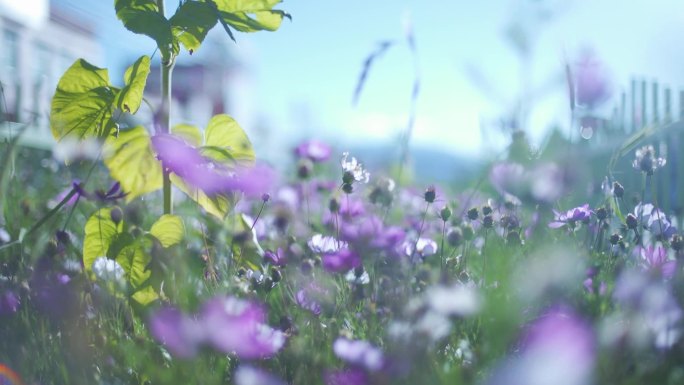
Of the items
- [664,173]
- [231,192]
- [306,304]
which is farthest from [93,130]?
[664,173]

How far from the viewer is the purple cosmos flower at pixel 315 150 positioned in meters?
1.98

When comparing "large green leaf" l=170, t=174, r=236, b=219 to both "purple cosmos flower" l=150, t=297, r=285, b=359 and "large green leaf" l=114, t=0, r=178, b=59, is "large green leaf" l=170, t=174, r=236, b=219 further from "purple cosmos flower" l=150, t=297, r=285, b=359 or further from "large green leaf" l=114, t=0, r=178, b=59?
"purple cosmos flower" l=150, t=297, r=285, b=359

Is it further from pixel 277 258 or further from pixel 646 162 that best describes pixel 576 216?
pixel 277 258

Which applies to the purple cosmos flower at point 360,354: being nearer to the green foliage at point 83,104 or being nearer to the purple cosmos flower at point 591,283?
the purple cosmos flower at point 591,283

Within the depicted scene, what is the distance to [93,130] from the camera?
3.81ft

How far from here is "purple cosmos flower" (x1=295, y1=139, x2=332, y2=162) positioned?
6.50 feet

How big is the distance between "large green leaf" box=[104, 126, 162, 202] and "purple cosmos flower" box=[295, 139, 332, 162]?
738mm

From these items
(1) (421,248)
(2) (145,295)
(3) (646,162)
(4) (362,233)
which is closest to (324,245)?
(4) (362,233)

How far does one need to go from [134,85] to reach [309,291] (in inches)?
16.6

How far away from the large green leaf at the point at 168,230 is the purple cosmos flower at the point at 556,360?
57 cm

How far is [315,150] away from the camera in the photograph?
2.00 meters

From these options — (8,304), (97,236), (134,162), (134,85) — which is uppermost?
(134,85)

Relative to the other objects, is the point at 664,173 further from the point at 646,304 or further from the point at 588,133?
the point at 646,304

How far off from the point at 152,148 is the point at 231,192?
175 millimetres
